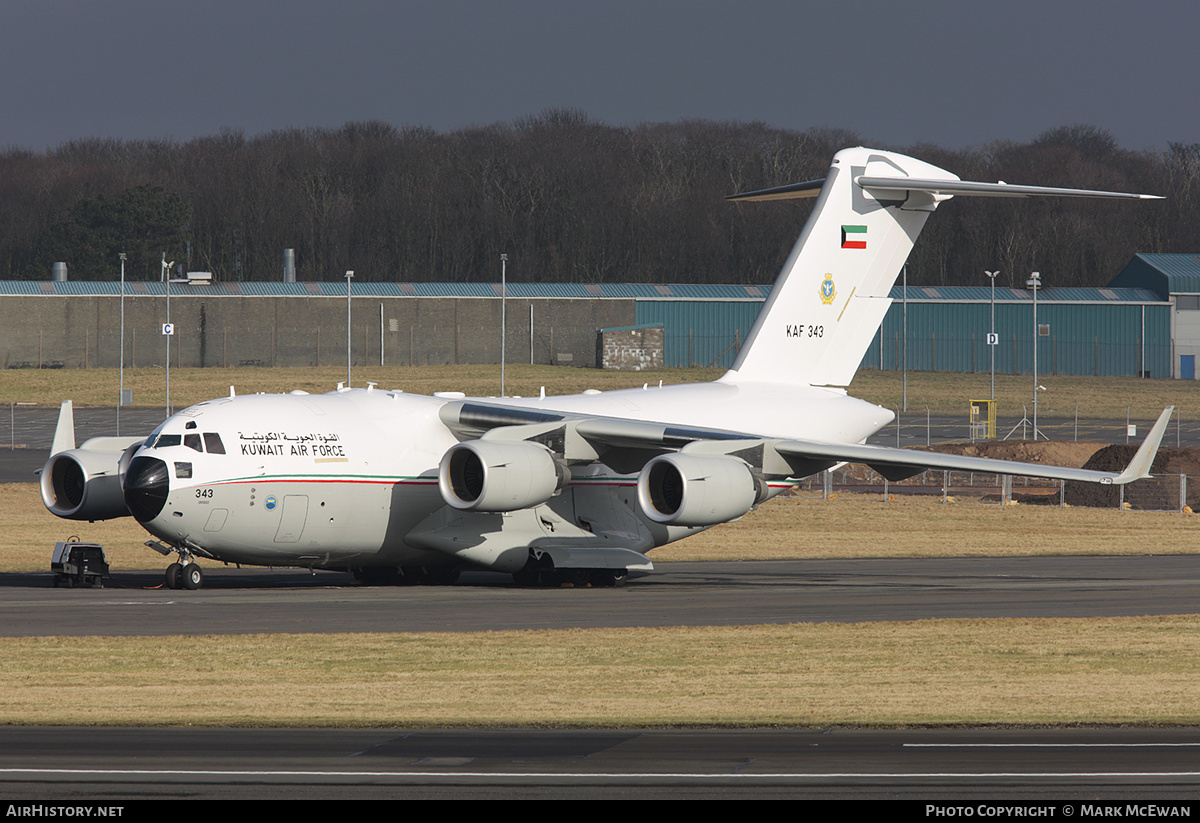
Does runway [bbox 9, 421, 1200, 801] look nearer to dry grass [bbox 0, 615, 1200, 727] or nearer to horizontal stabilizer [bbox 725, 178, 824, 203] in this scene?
dry grass [bbox 0, 615, 1200, 727]

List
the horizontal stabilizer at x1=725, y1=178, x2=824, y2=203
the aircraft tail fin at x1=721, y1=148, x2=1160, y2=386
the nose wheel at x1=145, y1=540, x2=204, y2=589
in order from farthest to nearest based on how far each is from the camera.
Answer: the horizontal stabilizer at x1=725, y1=178, x2=824, y2=203 < the aircraft tail fin at x1=721, y1=148, x2=1160, y2=386 < the nose wheel at x1=145, y1=540, x2=204, y2=589

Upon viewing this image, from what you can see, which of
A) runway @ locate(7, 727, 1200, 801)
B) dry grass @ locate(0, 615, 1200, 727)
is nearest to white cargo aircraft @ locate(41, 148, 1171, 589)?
dry grass @ locate(0, 615, 1200, 727)

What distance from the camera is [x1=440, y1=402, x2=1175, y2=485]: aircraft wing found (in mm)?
22078

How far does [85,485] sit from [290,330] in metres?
70.1

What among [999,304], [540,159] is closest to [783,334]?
[999,304]

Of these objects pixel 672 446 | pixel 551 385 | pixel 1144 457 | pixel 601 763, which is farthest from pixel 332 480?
pixel 551 385

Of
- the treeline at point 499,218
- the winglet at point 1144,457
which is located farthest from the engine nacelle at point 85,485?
the treeline at point 499,218

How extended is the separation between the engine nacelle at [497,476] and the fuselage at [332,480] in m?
1.23

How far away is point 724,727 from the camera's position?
11.8 metres

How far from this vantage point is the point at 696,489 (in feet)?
70.8

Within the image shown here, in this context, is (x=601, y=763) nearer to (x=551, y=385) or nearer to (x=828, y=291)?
(x=828, y=291)

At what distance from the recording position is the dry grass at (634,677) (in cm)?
1230

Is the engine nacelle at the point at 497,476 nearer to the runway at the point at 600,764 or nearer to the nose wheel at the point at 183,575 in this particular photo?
the nose wheel at the point at 183,575

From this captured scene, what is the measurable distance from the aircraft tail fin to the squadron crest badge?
0.02 m
